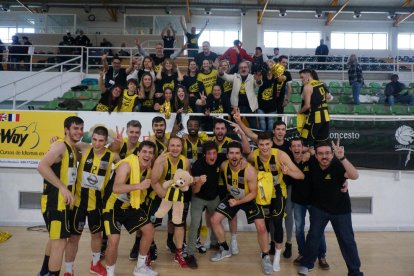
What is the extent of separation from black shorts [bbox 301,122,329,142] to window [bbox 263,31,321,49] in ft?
54.7

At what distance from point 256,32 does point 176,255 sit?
17.1 meters

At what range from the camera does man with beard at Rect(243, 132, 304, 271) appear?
15.0 ft

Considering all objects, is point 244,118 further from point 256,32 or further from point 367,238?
point 256,32

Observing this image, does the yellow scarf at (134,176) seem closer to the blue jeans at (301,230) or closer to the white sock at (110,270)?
the white sock at (110,270)

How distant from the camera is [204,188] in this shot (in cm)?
A: 488

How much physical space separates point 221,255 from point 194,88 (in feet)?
10.5

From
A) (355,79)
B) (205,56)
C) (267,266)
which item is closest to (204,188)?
(267,266)

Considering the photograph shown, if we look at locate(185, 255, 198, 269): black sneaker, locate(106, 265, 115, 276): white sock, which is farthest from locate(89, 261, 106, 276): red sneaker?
locate(185, 255, 198, 269): black sneaker

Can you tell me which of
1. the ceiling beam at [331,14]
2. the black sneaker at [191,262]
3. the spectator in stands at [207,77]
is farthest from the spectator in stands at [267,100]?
the ceiling beam at [331,14]

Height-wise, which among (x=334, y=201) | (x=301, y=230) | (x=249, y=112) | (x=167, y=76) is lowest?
(x=301, y=230)

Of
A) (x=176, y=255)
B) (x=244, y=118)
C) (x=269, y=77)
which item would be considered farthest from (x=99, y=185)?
(x=269, y=77)

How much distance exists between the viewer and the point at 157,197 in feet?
15.7

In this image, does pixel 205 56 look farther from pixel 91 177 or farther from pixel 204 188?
pixel 91 177

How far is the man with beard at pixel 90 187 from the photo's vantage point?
4.04 meters
